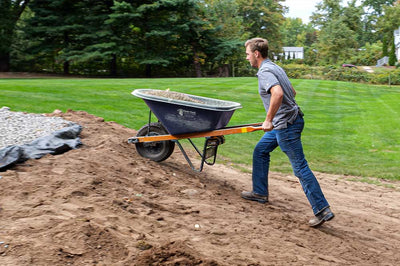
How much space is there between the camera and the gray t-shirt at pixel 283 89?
4.38m

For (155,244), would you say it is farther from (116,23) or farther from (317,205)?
(116,23)

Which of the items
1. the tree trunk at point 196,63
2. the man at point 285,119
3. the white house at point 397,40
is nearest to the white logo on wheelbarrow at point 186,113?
the man at point 285,119

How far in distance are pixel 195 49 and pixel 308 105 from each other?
20.2 metres

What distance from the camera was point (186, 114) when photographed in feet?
17.3

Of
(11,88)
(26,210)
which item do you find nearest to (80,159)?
(26,210)

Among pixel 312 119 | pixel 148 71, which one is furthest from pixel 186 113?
pixel 148 71

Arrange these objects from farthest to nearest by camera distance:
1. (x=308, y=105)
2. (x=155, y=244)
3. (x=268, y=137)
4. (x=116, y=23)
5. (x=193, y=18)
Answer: (x=193, y=18), (x=116, y=23), (x=308, y=105), (x=268, y=137), (x=155, y=244)

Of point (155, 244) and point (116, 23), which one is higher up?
point (116, 23)

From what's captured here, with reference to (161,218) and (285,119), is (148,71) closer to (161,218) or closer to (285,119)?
(285,119)

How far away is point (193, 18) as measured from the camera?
33.4 meters

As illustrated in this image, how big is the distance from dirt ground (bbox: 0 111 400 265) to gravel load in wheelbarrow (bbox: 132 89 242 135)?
0.66 metres

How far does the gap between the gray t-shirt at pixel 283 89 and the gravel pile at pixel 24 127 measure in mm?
3190

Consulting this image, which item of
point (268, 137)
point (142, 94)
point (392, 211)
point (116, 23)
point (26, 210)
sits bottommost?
point (392, 211)

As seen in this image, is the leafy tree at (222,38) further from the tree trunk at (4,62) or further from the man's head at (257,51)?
the man's head at (257,51)
